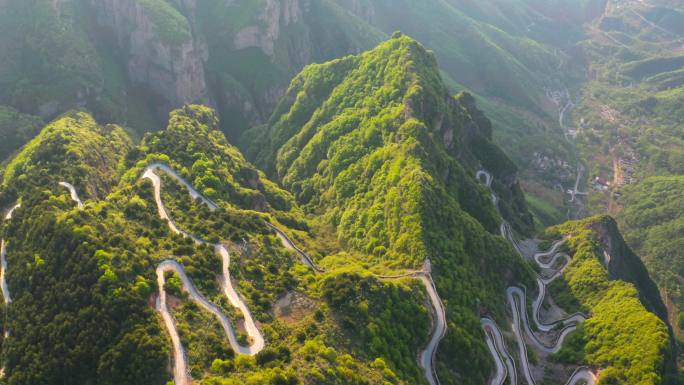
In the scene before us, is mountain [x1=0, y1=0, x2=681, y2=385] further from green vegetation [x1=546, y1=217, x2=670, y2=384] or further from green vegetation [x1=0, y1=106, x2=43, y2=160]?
green vegetation [x1=0, y1=106, x2=43, y2=160]

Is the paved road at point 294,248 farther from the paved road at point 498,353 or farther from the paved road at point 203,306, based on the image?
the paved road at point 498,353

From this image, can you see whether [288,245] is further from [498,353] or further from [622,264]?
[622,264]

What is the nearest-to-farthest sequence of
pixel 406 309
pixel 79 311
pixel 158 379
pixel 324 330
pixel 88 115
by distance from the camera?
pixel 158 379 → pixel 79 311 → pixel 324 330 → pixel 406 309 → pixel 88 115

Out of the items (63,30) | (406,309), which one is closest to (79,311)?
(406,309)

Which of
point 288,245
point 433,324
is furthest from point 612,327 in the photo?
point 288,245

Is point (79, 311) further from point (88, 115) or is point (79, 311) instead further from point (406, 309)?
point (88, 115)

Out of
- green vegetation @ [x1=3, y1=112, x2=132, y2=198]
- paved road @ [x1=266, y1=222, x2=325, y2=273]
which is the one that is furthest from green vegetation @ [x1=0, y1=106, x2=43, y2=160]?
paved road @ [x1=266, y1=222, x2=325, y2=273]

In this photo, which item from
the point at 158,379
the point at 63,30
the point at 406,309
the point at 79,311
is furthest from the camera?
the point at 63,30
